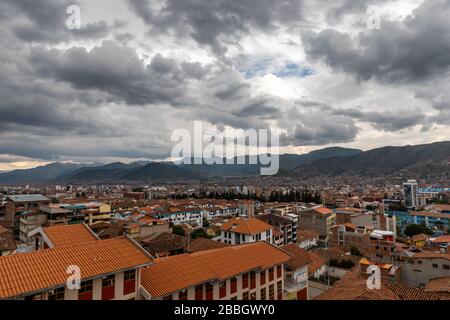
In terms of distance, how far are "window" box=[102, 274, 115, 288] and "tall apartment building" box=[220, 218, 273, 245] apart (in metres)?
Answer: 25.7

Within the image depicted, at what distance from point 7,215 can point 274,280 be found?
61453mm

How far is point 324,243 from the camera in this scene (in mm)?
53469

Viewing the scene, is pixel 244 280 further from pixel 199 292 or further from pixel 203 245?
pixel 203 245

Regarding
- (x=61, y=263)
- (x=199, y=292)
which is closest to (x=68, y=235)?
(x=61, y=263)

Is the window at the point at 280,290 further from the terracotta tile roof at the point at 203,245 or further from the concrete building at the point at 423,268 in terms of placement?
the concrete building at the point at 423,268

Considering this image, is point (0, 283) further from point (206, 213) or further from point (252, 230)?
point (206, 213)

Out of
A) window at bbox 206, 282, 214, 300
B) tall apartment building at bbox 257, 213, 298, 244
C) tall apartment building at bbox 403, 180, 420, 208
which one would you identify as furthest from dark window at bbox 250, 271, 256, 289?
tall apartment building at bbox 403, 180, 420, 208

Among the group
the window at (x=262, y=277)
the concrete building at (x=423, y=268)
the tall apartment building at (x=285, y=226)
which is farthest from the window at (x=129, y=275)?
the tall apartment building at (x=285, y=226)

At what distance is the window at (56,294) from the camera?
418 inches

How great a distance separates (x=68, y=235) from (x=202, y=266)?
8642mm

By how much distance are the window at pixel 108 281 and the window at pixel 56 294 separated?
5.18 ft

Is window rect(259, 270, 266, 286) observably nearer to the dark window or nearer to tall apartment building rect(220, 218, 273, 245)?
the dark window

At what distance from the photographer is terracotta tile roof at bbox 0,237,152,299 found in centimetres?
1011
